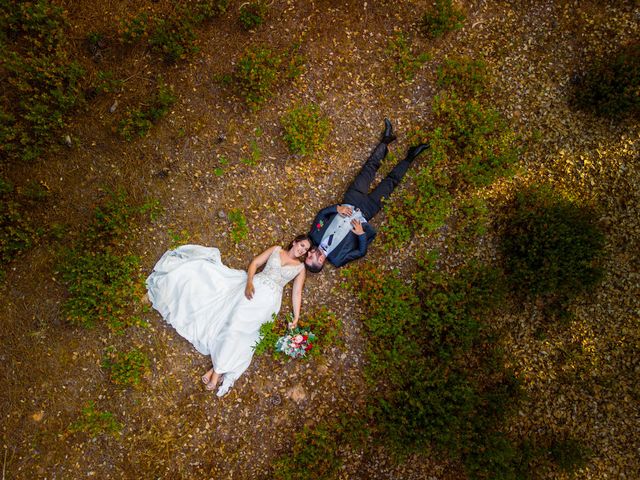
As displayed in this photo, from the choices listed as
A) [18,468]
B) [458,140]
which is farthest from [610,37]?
[18,468]

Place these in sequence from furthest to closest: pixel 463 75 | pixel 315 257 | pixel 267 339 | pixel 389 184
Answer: pixel 463 75, pixel 389 184, pixel 315 257, pixel 267 339

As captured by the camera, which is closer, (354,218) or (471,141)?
(354,218)

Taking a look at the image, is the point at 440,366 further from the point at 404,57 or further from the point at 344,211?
the point at 404,57

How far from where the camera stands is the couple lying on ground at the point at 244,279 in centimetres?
627

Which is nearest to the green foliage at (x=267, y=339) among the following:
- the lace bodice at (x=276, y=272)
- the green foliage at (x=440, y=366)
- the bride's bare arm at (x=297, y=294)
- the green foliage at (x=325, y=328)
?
the bride's bare arm at (x=297, y=294)

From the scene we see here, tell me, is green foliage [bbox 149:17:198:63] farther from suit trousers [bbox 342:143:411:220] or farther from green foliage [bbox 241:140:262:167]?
suit trousers [bbox 342:143:411:220]

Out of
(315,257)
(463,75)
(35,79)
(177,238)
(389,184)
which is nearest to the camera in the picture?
(35,79)

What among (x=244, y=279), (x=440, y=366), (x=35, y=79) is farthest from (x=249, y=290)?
(x=35, y=79)

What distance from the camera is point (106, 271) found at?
6418 mm

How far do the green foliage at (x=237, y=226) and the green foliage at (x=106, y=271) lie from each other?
163 centimetres

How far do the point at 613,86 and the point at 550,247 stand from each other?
3380 millimetres

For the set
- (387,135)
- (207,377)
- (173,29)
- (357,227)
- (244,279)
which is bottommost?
(207,377)

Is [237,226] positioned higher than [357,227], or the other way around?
[357,227]

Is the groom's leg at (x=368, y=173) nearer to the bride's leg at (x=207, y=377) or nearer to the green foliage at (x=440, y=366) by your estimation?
the green foliage at (x=440, y=366)
